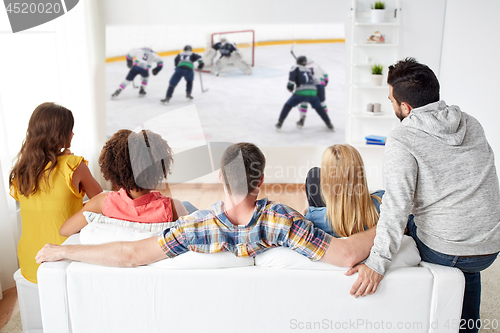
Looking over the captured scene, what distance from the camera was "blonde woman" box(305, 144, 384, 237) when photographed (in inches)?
58.0

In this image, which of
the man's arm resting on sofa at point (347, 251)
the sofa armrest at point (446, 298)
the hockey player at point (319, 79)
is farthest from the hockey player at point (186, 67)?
the sofa armrest at point (446, 298)

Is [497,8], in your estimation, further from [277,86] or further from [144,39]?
[144,39]

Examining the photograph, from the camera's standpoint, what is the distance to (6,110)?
8.77ft

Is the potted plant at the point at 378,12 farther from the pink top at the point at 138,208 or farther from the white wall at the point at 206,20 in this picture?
the pink top at the point at 138,208

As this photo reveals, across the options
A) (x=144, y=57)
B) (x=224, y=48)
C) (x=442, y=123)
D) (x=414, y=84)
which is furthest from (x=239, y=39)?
(x=442, y=123)

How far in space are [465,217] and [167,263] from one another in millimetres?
1005

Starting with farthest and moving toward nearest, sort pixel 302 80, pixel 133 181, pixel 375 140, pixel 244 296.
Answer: pixel 302 80, pixel 375 140, pixel 133 181, pixel 244 296

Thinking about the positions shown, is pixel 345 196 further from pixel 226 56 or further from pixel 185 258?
pixel 226 56

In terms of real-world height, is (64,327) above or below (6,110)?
below

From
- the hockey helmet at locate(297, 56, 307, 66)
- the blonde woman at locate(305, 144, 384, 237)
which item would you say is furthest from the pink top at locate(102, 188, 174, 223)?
→ the hockey helmet at locate(297, 56, 307, 66)

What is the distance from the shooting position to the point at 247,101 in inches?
171

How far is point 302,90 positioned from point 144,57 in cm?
167

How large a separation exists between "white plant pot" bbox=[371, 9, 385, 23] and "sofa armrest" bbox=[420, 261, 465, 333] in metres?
3.12

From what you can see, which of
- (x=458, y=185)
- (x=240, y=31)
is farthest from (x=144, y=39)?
(x=458, y=185)
